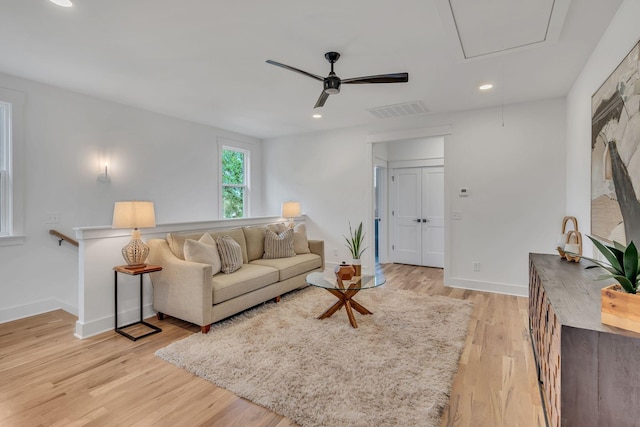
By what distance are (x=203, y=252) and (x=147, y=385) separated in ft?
4.21

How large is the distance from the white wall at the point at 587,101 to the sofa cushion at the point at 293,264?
2.97m

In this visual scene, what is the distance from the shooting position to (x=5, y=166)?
321 centimetres

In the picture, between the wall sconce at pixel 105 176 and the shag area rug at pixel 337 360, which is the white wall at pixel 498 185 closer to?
the shag area rug at pixel 337 360

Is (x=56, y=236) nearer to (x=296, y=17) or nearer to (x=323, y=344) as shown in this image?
(x=323, y=344)

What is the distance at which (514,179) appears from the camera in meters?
4.02

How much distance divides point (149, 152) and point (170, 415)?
366cm

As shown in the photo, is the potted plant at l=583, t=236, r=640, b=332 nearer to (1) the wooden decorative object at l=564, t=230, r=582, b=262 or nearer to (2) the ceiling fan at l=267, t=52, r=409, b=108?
(1) the wooden decorative object at l=564, t=230, r=582, b=262

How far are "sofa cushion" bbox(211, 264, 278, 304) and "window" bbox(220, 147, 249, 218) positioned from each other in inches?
89.9

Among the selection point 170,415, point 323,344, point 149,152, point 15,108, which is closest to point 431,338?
point 323,344

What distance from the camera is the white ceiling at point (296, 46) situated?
6.81ft

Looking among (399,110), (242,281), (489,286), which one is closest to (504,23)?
(399,110)

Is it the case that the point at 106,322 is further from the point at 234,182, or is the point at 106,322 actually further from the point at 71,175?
the point at 234,182

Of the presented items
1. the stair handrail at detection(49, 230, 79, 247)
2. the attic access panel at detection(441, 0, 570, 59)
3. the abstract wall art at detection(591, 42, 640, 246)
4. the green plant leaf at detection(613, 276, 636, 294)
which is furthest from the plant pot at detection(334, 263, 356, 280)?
the stair handrail at detection(49, 230, 79, 247)

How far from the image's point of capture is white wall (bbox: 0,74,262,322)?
3295 mm
